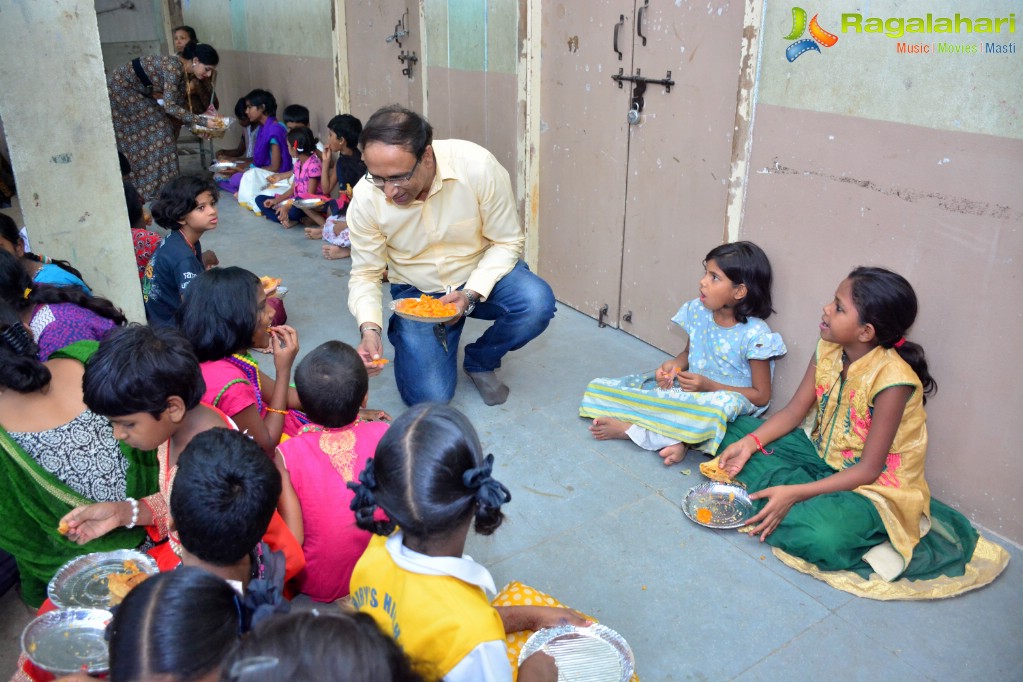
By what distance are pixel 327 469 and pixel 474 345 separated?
1.54 meters

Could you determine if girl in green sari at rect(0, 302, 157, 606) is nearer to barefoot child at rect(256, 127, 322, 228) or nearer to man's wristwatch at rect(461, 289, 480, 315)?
man's wristwatch at rect(461, 289, 480, 315)

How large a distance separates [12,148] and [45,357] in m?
1.11

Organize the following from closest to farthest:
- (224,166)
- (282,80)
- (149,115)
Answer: (149,115)
(282,80)
(224,166)

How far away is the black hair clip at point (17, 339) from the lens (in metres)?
2.19

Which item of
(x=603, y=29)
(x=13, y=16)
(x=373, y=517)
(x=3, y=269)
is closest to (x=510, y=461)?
(x=373, y=517)

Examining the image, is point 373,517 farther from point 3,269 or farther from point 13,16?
point 13,16

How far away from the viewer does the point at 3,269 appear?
248 cm

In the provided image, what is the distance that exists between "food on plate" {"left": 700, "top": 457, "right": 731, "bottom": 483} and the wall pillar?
2.56 m

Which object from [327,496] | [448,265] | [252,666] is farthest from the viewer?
[448,265]

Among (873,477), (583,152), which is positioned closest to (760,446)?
(873,477)

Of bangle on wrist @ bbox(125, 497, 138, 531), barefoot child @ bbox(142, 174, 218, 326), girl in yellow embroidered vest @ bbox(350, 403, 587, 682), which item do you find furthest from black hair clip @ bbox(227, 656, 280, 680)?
barefoot child @ bbox(142, 174, 218, 326)

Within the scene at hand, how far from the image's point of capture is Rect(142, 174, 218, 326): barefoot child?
3.71m

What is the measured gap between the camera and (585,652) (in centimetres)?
192

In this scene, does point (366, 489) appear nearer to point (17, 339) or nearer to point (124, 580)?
point (124, 580)
